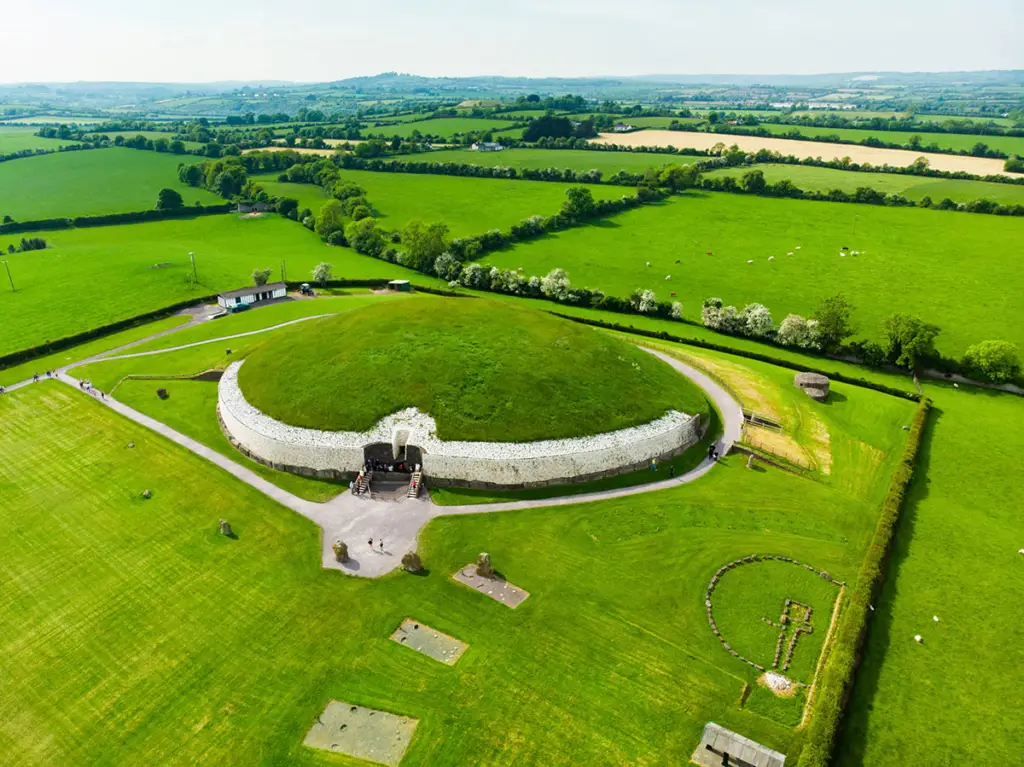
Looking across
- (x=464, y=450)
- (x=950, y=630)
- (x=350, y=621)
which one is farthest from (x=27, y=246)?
(x=950, y=630)

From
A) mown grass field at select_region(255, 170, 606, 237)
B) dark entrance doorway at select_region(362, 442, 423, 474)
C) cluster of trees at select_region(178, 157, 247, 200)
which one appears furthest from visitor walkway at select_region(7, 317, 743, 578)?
cluster of trees at select_region(178, 157, 247, 200)

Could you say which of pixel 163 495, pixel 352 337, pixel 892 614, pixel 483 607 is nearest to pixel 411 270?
pixel 352 337

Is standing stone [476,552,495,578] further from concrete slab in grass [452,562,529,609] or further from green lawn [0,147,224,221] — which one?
green lawn [0,147,224,221]

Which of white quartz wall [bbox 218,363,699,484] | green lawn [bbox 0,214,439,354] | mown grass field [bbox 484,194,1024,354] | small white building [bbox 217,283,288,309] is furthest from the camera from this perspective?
mown grass field [bbox 484,194,1024,354]

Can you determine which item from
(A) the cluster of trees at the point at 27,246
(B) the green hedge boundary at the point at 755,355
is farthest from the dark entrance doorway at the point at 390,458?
(A) the cluster of trees at the point at 27,246

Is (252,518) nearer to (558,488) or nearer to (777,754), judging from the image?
(558,488)

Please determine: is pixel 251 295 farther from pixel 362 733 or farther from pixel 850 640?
pixel 850 640
